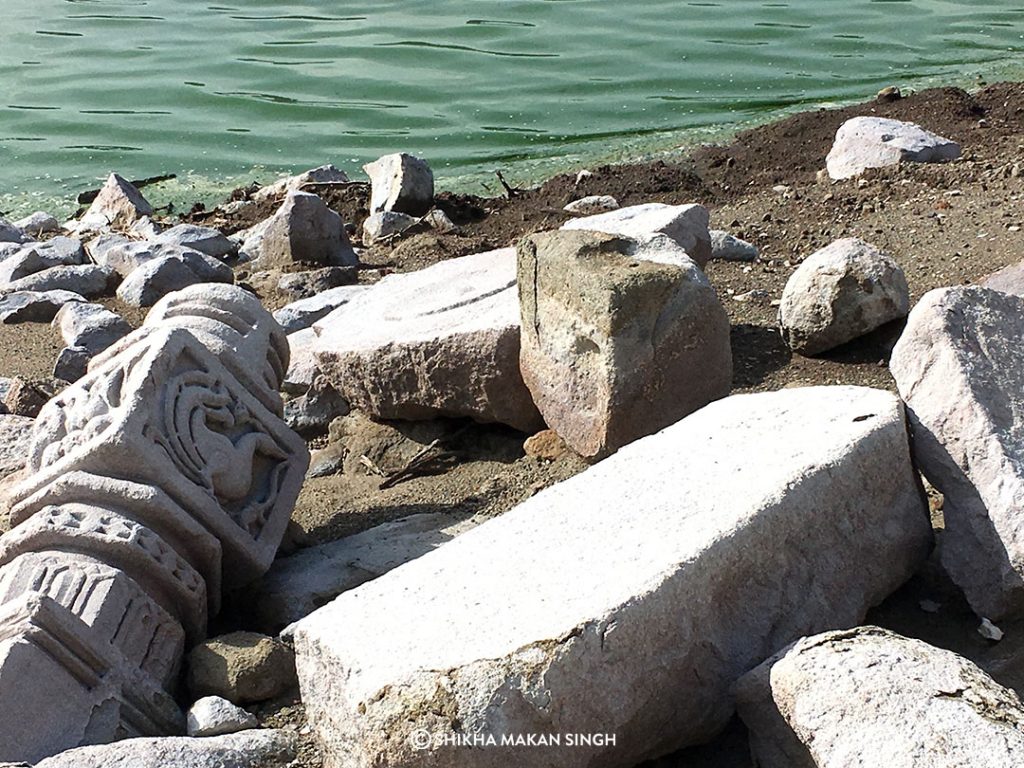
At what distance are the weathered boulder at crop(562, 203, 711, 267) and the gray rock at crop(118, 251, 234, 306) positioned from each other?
2.23 meters

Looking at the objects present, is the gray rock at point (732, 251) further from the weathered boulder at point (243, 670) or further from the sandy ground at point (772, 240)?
the weathered boulder at point (243, 670)

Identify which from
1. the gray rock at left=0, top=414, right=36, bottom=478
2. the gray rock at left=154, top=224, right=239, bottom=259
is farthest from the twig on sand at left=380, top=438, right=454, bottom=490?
the gray rock at left=154, top=224, right=239, bottom=259

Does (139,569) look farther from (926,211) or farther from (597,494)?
(926,211)

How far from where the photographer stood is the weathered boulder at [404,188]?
7492mm

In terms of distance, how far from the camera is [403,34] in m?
12.2

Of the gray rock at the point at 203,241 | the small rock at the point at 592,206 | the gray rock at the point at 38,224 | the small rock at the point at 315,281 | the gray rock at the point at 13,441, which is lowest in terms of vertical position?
the gray rock at the point at 38,224

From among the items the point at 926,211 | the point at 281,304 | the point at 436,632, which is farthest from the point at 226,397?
the point at 926,211

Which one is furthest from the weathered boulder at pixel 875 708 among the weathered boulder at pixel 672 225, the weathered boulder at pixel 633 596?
the weathered boulder at pixel 672 225

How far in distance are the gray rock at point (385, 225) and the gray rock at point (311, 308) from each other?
129 centimetres

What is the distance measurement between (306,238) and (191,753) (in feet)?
13.6

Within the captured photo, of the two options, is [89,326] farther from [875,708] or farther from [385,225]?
[875,708]

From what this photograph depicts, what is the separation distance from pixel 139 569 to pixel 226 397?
2.01ft

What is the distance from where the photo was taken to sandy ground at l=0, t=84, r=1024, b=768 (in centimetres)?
325

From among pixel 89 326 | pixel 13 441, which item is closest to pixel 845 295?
pixel 13 441
